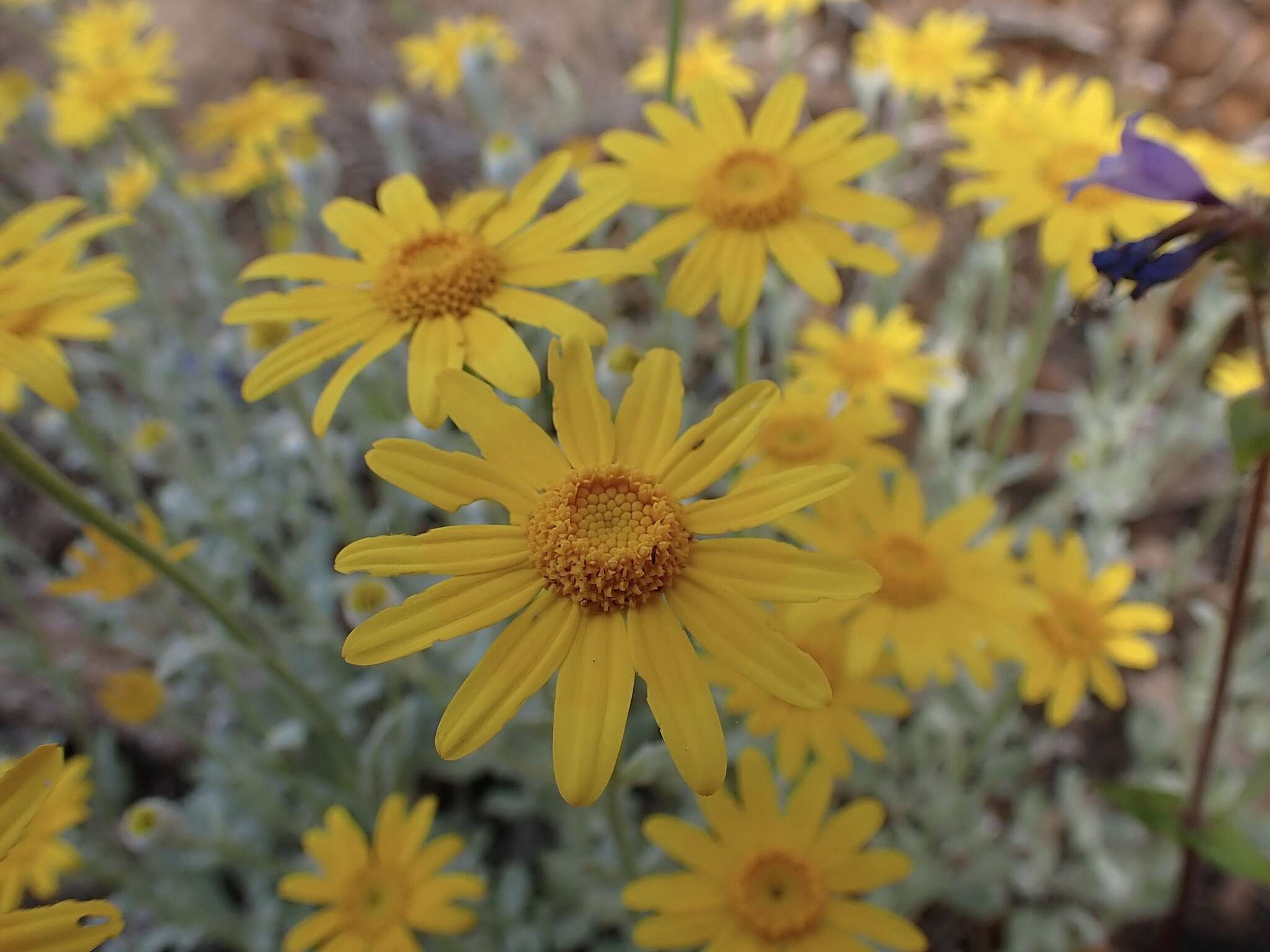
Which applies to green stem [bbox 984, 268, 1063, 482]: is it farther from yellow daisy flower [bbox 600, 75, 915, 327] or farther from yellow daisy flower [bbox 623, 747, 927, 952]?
yellow daisy flower [bbox 623, 747, 927, 952]

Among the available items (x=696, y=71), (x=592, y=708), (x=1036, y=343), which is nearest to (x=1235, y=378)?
(x=1036, y=343)

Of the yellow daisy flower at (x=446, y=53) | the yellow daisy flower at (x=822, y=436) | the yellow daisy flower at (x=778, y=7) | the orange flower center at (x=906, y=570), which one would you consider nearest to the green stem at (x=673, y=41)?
the yellow daisy flower at (x=822, y=436)

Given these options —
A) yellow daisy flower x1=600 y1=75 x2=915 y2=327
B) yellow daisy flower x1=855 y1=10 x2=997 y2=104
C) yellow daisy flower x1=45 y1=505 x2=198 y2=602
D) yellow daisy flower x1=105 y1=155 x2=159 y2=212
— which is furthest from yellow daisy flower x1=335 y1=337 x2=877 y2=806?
yellow daisy flower x1=105 y1=155 x2=159 y2=212

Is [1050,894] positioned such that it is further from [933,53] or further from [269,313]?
[933,53]

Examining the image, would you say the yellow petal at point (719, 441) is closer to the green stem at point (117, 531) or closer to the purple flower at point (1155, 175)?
the purple flower at point (1155, 175)

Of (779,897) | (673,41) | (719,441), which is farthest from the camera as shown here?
(673,41)

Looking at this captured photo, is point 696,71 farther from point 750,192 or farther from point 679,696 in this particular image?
point 679,696
